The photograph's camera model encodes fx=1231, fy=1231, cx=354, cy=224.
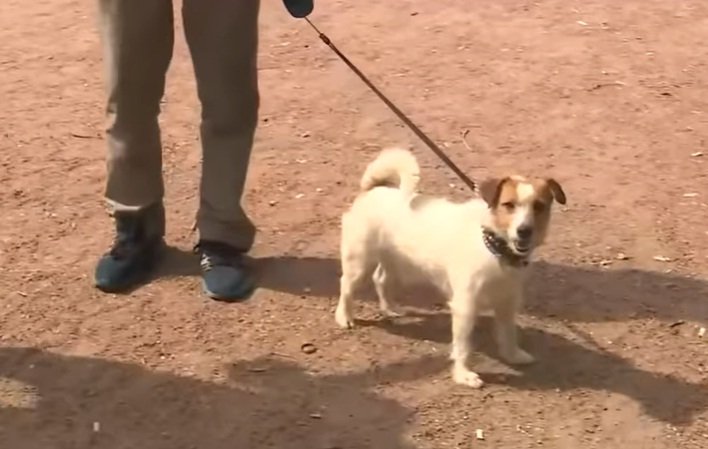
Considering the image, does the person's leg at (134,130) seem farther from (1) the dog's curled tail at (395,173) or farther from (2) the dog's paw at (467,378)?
(2) the dog's paw at (467,378)

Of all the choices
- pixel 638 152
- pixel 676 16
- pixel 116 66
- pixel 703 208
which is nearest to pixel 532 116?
pixel 638 152

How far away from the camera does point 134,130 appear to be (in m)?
3.48

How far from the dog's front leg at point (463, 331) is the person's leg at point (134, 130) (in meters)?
1.00

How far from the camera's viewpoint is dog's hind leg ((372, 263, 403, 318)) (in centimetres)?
344

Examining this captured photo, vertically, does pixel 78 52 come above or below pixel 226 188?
below

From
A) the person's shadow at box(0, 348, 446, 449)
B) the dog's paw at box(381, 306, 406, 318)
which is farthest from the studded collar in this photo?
the dog's paw at box(381, 306, 406, 318)

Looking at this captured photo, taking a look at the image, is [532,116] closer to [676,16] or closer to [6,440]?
[676,16]

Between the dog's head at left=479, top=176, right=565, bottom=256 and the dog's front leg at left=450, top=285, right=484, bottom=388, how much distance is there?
192 millimetres

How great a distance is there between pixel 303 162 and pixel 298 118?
0.40 m

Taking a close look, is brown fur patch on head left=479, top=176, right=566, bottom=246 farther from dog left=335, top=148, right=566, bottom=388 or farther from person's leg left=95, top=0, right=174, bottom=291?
person's leg left=95, top=0, right=174, bottom=291

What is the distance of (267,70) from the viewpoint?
5.25 metres

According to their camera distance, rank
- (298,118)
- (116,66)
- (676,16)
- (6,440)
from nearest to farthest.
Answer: (6,440), (116,66), (298,118), (676,16)

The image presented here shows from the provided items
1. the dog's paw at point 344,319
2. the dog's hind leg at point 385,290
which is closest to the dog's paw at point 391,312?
the dog's hind leg at point 385,290

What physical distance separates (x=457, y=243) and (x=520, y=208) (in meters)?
0.22
